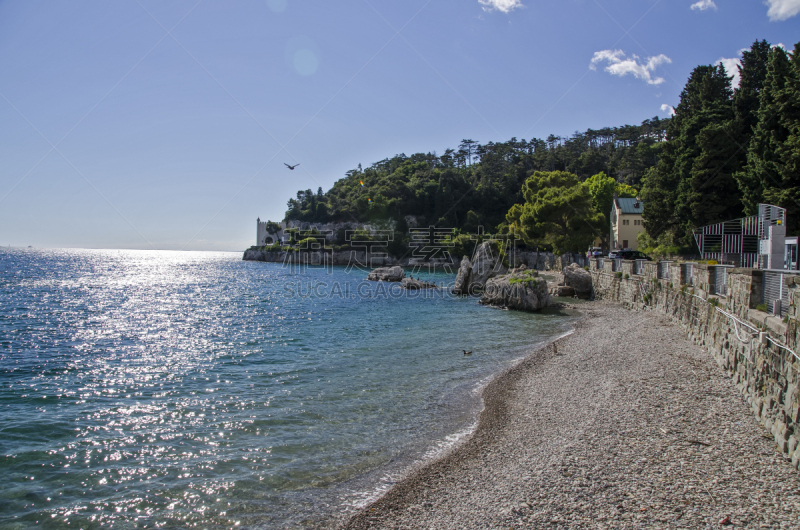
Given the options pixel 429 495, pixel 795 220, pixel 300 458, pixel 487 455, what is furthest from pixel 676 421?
pixel 795 220

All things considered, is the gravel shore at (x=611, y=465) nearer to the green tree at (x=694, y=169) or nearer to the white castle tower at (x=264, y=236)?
the green tree at (x=694, y=169)

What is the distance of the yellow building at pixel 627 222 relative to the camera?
62.6 metres

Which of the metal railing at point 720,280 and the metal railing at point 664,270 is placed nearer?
the metal railing at point 720,280

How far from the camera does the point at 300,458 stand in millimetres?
9898

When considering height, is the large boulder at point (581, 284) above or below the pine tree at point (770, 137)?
below

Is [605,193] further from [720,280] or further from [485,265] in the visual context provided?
[720,280]

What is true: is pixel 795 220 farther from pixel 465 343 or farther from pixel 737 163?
pixel 465 343

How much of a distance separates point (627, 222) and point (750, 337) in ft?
190

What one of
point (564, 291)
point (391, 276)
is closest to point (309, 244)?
point (391, 276)

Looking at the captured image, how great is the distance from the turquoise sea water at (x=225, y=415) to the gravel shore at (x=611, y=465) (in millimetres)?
1053

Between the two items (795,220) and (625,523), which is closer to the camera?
(625,523)

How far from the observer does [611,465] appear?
27.8ft

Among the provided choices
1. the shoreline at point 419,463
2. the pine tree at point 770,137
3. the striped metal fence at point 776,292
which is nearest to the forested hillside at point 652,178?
the pine tree at point 770,137

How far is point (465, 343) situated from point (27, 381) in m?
18.7
